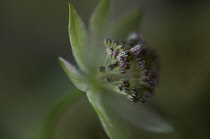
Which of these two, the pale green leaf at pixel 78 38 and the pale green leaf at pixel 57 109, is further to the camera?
the pale green leaf at pixel 57 109

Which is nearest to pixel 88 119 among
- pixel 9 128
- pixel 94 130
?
pixel 94 130

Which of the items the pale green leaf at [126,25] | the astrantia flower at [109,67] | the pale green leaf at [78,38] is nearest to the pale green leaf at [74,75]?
the astrantia flower at [109,67]

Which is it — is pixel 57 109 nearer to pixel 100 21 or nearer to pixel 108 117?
pixel 108 117

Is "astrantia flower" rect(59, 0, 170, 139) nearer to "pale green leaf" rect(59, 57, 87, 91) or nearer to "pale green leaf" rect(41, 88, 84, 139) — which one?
"pale green leaf" rect(59, 57, 87, 91)

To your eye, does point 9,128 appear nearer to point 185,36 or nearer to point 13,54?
point 13,54

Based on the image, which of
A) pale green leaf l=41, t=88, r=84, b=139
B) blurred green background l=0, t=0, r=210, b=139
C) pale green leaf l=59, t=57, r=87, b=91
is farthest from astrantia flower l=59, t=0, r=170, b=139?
blurred green background l=0, t=0, r=210, b=139

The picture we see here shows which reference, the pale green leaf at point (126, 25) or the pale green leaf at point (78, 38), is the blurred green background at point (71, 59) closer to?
the pale green leaf at point (126, 25)

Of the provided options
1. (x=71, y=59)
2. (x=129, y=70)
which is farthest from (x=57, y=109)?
(x=71, y=59)
